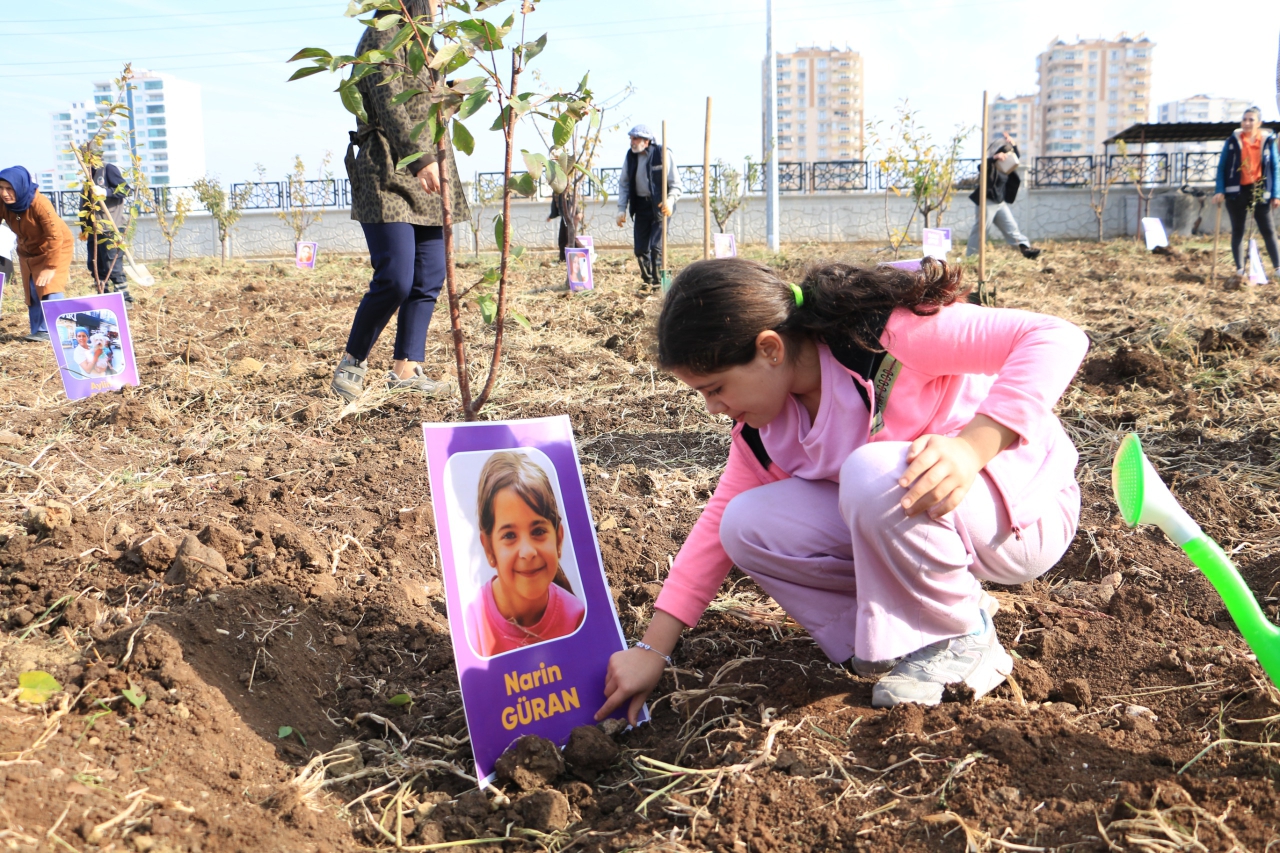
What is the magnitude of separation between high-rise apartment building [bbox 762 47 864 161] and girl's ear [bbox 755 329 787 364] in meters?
83.3

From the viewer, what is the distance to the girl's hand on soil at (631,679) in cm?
159

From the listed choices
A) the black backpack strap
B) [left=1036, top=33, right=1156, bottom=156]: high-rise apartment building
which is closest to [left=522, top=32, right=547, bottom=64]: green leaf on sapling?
the black backpack strap

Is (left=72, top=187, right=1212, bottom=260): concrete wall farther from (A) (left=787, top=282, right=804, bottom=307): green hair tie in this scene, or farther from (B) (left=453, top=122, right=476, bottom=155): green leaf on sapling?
(A) (left=787, top=282, right=804, bottom=307): green hair tie

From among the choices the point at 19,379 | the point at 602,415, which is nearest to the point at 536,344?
the point at 602,415

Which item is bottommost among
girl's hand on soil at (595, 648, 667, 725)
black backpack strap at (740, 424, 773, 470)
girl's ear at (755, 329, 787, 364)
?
girl's hand on soil at (595, 648, 667, 725)

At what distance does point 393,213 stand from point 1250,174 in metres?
7.44

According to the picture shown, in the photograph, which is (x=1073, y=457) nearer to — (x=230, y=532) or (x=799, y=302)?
(x=799, y=302)

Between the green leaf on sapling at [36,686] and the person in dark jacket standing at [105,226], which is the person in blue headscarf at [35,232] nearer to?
the person in dark jacket standing at [105,226]

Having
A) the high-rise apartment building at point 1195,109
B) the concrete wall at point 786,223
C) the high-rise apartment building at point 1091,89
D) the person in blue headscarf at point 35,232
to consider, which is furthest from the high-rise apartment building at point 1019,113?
the person in blue headscarf at point 35,232

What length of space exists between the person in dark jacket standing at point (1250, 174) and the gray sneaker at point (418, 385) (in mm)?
6981

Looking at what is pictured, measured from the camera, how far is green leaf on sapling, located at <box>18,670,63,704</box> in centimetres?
134

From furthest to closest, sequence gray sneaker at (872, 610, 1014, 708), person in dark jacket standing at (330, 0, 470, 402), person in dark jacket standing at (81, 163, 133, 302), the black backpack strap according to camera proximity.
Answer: person in dark jacket standing at (81, 163, 133, 302) < person in dark jacket standing at (330, 0, 470, 402) < the black backpack strap < gray sneaker at (872, 610, 1014, 708)

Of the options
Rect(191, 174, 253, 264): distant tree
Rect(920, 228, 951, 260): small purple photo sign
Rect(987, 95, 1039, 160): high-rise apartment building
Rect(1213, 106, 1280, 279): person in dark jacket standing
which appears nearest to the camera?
Rect(920, 228, 951, 260): small purple photo sign

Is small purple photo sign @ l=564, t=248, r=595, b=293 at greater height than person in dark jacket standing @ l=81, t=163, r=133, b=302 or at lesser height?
lesser
